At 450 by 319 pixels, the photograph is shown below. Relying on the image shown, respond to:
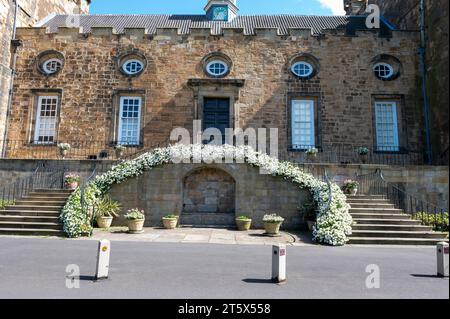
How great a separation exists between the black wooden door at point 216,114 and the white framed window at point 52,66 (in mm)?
7955

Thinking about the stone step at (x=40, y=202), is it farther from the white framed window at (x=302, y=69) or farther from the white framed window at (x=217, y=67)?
the white framed window at (x=302, y=69)

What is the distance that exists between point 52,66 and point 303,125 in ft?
44.1

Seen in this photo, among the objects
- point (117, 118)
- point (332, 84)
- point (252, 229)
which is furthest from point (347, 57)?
point (117, 118)

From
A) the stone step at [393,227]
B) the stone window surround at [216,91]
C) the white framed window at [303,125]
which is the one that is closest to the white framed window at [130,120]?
the stone window surround at [216,91]

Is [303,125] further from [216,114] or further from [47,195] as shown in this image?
[47,195]

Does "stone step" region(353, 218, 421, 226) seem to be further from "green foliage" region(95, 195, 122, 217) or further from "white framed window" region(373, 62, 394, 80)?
"white framed window" region(373, 62, 394, 80)

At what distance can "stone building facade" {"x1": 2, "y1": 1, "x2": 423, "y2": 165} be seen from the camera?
17.2 meters

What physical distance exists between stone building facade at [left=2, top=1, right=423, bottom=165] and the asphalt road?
28.5 feet

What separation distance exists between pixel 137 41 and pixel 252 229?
38.2ft

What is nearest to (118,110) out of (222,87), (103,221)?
(222,87)

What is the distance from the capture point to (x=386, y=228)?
1112cm

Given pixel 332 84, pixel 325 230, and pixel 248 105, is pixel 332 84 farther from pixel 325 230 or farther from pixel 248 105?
pixel 325 230

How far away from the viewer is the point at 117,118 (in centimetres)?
1734

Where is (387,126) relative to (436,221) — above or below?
above
